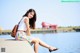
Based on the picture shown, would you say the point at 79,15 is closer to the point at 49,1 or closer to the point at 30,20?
the point at 49,1

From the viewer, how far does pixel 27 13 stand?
3.17 m

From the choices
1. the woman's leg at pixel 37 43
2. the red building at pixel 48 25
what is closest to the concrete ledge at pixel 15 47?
the woman's leg at pixel 37 43

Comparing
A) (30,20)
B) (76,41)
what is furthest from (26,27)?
(76,41)

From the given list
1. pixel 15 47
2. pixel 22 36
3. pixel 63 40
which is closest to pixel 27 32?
pixel 22 36

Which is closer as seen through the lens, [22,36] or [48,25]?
[22,36]

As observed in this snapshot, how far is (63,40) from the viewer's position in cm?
323

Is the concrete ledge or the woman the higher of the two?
the woman

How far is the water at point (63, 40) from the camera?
3158mm

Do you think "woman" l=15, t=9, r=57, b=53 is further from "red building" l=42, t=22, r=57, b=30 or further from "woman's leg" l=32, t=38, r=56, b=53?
"red building" l=42, t=22, r=57, b=30

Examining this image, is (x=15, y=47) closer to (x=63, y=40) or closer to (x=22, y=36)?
(x=22, y=36)

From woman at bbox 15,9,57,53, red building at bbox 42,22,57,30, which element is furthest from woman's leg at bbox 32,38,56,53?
red building at bbox 42,22,57,30

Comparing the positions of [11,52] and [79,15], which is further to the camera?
[79,15]

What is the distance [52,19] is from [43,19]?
11cm

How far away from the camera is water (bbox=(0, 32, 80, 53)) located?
10.4 feet
